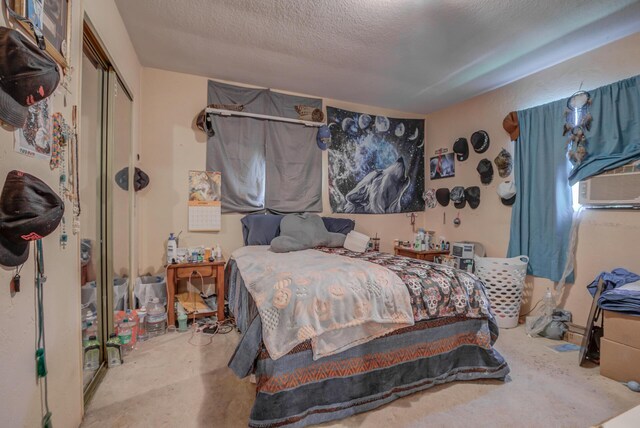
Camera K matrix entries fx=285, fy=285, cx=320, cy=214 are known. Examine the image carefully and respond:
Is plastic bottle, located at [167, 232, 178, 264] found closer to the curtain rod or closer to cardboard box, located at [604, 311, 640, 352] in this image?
the curtain rod

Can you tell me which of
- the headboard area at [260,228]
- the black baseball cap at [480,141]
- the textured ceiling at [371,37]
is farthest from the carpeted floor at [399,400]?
the textured ceiling at [371,37]

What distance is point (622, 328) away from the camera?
6.39 ft

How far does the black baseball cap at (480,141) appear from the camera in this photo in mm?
3553

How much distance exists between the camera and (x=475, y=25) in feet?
7.52

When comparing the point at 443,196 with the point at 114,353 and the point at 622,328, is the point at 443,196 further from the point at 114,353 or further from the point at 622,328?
the point at 114,353

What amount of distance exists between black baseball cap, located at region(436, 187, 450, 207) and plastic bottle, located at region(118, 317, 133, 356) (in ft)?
13.0

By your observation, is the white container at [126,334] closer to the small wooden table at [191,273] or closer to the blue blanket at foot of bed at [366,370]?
the small wooden table at [191,273]

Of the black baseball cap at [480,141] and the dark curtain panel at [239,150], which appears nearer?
→ the dark curtain panel at [239,150]

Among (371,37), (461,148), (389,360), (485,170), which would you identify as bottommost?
(389,360)

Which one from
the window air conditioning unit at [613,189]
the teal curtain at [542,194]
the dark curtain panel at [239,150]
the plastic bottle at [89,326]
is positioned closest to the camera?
the plastic bottle at [89,326]

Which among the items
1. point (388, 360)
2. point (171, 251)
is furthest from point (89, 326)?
point (388, 360)

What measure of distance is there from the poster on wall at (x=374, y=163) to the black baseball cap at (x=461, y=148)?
2.00 ft

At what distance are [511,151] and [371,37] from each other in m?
2.12

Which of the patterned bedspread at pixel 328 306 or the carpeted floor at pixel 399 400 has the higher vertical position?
the patterned bedspread at pixel 328 306
